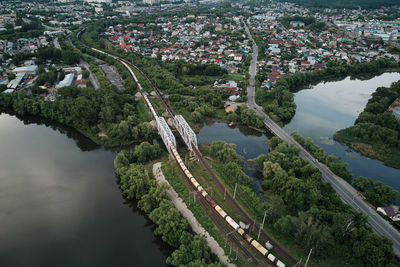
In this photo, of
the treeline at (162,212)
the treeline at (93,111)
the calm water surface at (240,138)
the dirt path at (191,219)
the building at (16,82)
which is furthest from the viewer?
the building at (16,82)

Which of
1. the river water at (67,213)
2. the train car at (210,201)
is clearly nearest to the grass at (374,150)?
the train car at (210,201)

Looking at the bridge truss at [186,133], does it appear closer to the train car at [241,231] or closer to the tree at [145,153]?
the tree at [145,153]

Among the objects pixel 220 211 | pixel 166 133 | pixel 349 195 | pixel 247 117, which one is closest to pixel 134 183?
pixel 220 211

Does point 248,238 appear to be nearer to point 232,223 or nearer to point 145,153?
point 232,223

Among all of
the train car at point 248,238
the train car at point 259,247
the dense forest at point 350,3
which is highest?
the dense forest at point 350,3

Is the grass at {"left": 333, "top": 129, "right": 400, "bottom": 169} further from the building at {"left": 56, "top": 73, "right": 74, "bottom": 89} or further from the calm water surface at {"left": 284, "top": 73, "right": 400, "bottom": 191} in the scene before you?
the building at {"left": 56, "top": 73, "right": 74, "bottom": 89}

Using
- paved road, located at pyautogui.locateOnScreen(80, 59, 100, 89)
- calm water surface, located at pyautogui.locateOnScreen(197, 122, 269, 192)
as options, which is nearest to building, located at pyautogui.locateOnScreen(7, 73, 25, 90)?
paved road, located at pyautogui.locateOnScreen(80, 59, 100, 89)
